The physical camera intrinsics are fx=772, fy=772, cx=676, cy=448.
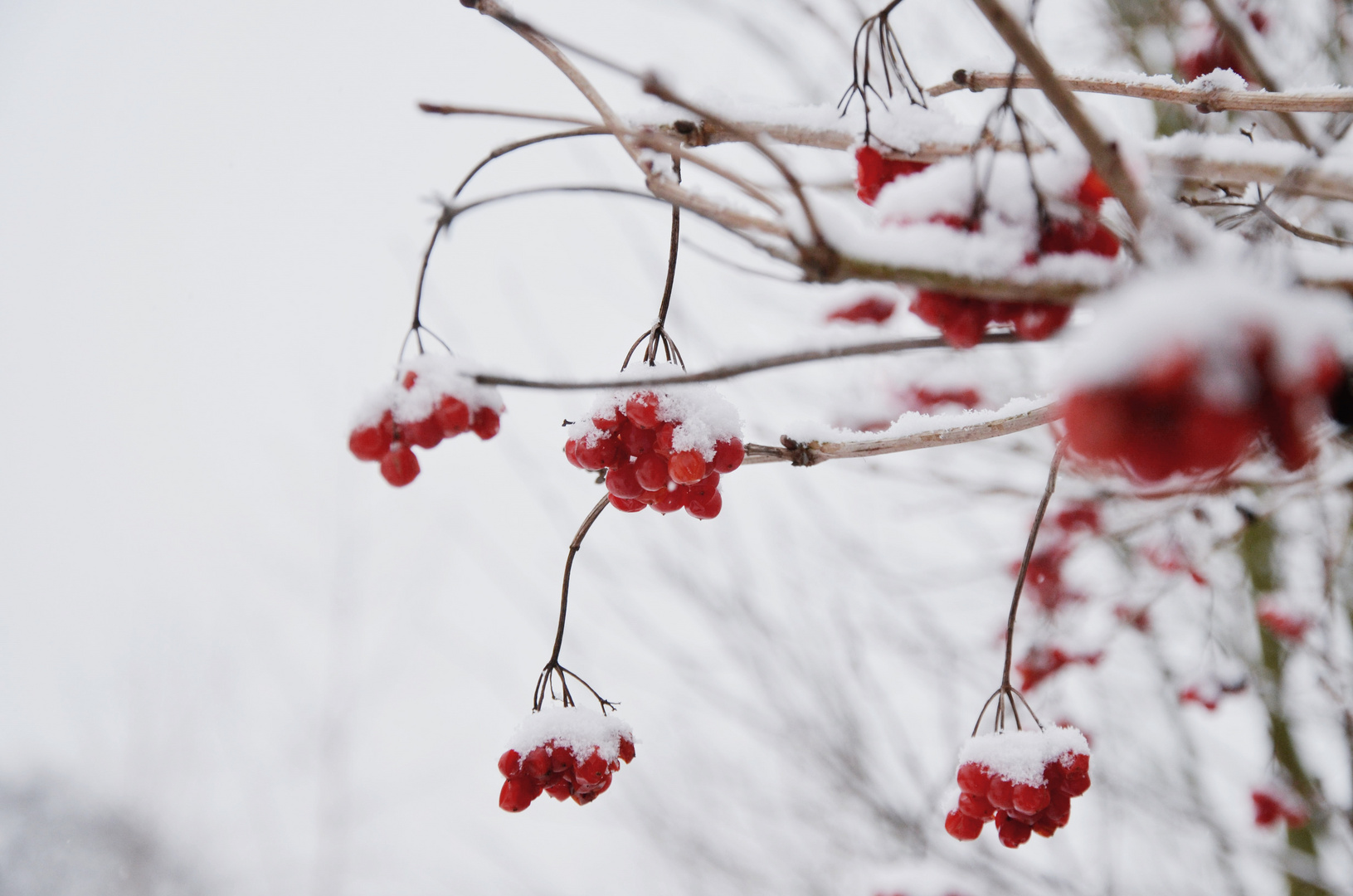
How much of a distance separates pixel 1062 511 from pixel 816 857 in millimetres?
2166

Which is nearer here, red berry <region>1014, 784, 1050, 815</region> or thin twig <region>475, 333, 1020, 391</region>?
thin twig <region>475, 333, 1020, 391</region>

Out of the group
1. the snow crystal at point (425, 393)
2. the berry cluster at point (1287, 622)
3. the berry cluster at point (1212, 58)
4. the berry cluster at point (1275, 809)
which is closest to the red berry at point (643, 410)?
the snow crystal at point (425, 393)

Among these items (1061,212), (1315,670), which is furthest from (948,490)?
(1061,212)

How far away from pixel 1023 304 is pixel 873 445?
19.0 inches

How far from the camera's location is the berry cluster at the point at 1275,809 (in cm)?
239

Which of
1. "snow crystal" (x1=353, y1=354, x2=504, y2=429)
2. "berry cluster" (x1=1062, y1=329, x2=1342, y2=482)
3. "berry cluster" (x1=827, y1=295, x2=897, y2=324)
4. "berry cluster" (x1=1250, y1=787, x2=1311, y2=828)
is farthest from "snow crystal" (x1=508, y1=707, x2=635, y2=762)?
"berry cluster" (x1=1250, y1=787, x2=1311, y2=828)

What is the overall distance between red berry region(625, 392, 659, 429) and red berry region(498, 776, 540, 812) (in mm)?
535

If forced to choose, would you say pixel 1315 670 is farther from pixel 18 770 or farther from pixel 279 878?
pixel 18 770

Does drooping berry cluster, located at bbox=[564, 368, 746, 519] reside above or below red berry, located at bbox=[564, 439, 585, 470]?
above

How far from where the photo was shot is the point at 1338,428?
1.18 feet

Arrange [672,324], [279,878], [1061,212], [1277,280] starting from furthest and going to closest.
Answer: [279,878]
[672,324]
[1061,212]
[1277,280]

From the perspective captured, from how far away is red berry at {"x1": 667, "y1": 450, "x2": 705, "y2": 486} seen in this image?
82 cm

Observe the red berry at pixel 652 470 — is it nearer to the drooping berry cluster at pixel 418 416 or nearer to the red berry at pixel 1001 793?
the drooping berry cluster at pixel 418 416

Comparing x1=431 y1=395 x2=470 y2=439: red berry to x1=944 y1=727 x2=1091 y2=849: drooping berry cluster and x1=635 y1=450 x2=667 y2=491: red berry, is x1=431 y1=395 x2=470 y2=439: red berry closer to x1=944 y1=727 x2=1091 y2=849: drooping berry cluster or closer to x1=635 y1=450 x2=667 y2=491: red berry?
x1=635 y1=450 x2=667 y2=491: red berry
